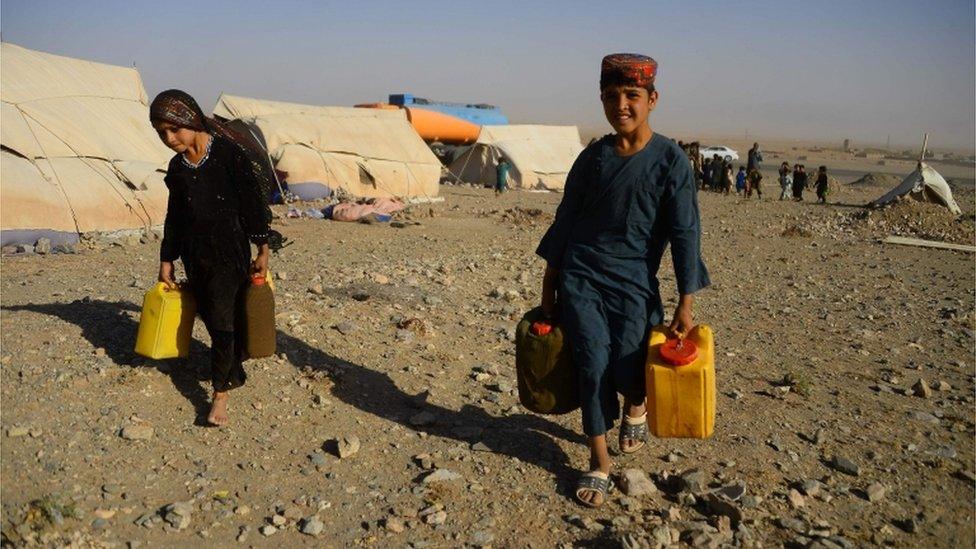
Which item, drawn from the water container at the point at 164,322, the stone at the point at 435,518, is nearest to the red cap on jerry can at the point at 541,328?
the stone at the point at 435,518

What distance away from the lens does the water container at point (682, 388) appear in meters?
2.64

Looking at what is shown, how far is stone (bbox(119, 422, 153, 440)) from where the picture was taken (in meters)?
3.14

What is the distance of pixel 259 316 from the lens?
3.38 metres

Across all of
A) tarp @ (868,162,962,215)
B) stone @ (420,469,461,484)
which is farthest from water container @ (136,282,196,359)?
tarp @ (868,162,962,215)

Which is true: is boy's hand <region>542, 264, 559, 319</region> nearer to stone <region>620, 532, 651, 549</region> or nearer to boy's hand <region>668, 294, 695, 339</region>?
boy's hand <region>668, 294, 695, 339</region>

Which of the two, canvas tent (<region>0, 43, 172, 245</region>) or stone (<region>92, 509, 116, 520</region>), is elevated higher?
canvas tent (<region>0, 43, 172, 245</region>)

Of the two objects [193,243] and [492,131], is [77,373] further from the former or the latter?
[492,131]

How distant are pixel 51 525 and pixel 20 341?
1588 mm

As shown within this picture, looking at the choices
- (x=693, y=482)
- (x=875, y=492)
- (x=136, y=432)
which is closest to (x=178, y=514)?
(x=136, y=432)

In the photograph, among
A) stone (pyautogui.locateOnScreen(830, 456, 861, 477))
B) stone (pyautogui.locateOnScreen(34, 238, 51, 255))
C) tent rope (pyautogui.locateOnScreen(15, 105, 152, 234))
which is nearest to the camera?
stone (pyautogui.locateOnScreen(830, 456, 861, 477))

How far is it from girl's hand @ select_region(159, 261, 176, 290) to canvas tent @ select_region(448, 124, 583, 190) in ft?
55.0

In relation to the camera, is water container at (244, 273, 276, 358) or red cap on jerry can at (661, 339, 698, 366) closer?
red cap on jerry can at (661, 339, 698, 366)

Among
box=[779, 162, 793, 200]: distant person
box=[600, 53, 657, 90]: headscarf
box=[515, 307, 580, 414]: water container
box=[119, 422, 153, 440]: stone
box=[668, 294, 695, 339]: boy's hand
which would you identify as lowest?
box=[779, 162, 793, 200]: distant person

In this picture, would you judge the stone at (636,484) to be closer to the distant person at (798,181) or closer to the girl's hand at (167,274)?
the girl's hand at (167,274)
